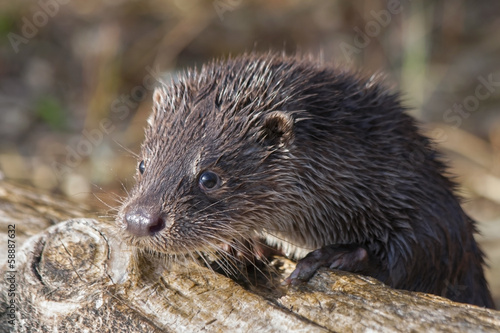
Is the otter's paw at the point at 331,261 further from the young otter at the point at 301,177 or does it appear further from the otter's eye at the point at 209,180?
the otter's eye at the point at 209,180

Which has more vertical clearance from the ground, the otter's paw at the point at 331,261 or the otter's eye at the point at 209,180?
the otter's eye at the point at 209,180

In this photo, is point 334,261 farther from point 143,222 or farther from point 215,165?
point 143,222

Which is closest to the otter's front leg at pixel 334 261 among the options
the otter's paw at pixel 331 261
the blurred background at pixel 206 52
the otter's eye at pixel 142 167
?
the otter's paw at pixel 331 261

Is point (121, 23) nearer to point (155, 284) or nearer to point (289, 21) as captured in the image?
point (289, 21)

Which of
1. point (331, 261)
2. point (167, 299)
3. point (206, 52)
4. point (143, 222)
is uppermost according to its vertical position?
point (206, 52)

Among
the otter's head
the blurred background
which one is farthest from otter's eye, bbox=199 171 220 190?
the blurred background

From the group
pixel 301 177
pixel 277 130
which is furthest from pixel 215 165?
pixel 301 177

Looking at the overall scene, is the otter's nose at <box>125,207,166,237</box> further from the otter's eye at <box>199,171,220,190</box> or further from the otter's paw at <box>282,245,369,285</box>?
the otter's paw at <box>282,245,369,285</box>

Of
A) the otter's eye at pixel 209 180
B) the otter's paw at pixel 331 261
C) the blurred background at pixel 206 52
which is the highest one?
the blurred background at pixel 206 52

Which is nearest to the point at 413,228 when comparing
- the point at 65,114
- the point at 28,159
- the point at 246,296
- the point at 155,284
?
the point at 246,296
